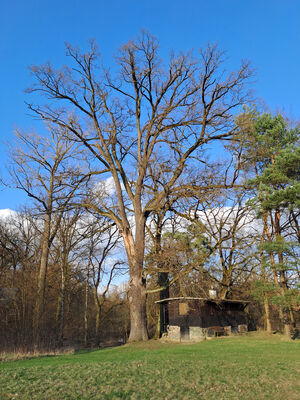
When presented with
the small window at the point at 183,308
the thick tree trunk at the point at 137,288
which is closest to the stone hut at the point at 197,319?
the small window at the point at 183,308

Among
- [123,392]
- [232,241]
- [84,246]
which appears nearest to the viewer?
[123,392]

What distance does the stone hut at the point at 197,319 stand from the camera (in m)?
19.0

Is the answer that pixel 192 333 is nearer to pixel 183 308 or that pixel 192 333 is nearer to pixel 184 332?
pixel 184 332

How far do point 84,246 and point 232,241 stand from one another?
11272 millimetres

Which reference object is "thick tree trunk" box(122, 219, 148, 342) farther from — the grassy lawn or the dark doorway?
the grassy lawn

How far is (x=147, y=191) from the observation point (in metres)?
19.2

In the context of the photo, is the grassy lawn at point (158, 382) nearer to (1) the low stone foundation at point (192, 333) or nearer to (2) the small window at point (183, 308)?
(1) the low stone foundation at point (192, 333)

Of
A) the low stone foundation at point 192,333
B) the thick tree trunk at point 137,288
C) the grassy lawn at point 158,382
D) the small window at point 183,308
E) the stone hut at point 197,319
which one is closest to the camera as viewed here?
the grassy lawn at point 158,382

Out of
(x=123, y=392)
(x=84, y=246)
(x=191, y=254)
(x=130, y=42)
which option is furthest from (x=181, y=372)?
(x=84, y=246)

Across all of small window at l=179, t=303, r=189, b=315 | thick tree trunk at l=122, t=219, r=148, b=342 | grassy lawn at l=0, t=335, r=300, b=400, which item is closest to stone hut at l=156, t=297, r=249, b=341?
small window at l=179, t=303, r=189, b=315

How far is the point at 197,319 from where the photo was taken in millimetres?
19172

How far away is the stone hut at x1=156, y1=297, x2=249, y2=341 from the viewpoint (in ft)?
62.4

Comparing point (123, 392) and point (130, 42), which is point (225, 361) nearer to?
point (123, 392)

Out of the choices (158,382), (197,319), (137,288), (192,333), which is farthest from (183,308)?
(158,382)
